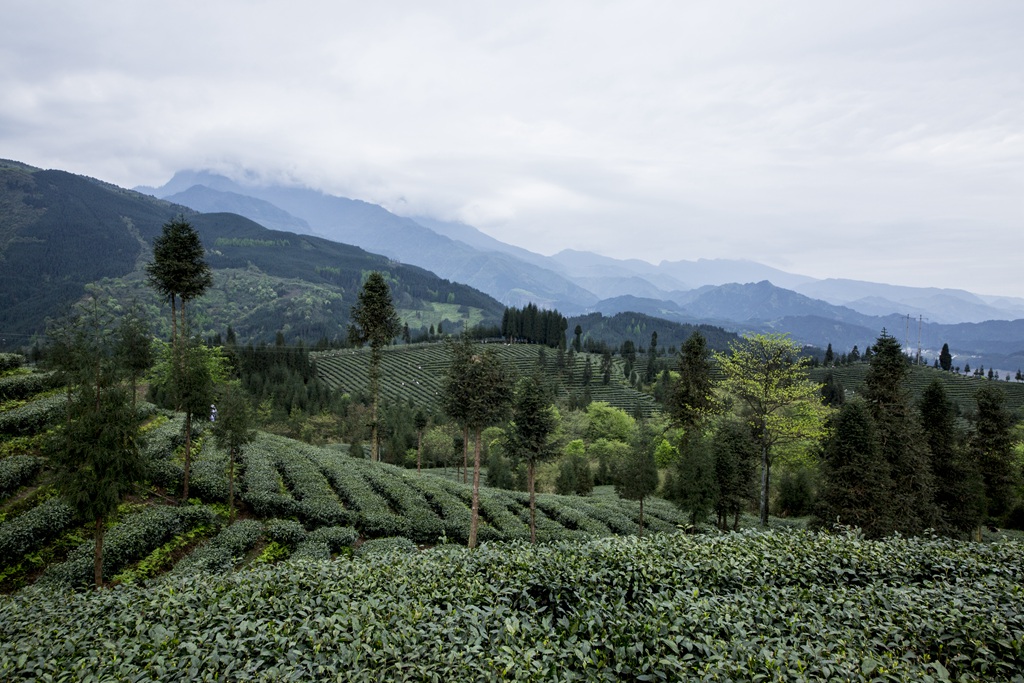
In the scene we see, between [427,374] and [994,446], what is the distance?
95.6 meters

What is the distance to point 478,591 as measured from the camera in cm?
738

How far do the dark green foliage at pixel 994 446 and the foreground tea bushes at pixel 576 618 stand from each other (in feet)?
92.9

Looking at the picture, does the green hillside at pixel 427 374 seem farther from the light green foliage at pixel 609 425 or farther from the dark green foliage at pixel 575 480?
the dark green foliage at pixel 575 480

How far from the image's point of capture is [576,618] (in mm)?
6453

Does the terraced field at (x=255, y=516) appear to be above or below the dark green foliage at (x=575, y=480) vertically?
above

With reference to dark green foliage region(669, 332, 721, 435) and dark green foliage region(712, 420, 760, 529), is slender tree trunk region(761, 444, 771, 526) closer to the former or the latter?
dark green foliage region(712, 420, 760, 529)

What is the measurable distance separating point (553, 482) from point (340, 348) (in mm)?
111830

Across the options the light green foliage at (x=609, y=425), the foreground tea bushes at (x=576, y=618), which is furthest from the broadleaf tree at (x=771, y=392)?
the light green foliage at (x=609, y=425)

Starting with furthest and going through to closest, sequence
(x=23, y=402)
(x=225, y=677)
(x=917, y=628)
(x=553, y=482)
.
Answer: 1. (x=553, y=482)
2. (x=23, y=402)
3. (x=917, y=628)
4. (x=225, y=677)

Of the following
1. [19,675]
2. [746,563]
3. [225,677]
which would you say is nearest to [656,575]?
[746,563]

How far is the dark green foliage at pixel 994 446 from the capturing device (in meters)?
28.1

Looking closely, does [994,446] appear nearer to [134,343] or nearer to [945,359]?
[134,343]

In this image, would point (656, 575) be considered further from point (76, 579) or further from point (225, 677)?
point (76, 579)

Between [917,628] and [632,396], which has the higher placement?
[917,628]
